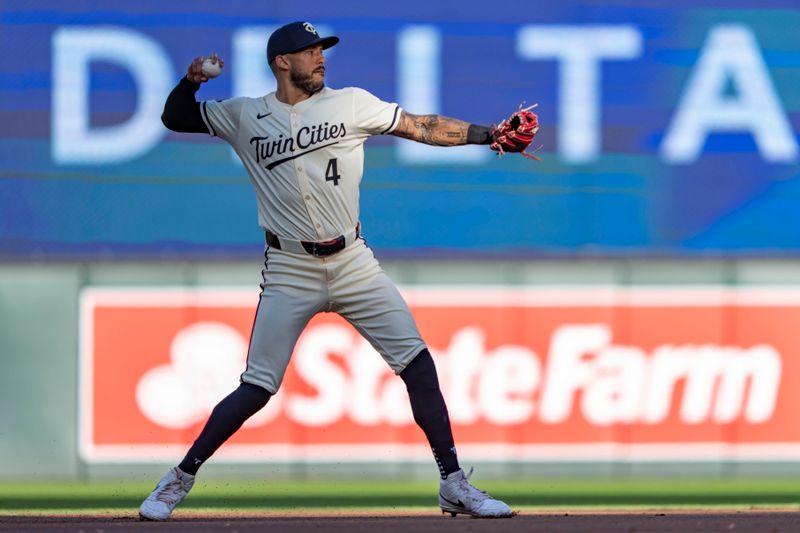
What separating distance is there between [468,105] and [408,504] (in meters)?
1.95

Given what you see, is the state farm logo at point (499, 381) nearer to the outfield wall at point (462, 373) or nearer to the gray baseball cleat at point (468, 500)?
the outfield wall at point (462, 373)

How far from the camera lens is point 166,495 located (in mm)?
5781

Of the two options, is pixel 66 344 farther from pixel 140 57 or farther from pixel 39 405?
pixel 140 57

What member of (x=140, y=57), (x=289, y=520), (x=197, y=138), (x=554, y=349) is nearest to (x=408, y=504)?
(x=554, y=349)

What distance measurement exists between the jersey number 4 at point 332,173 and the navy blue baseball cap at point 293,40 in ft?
1.38

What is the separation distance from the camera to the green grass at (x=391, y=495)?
738 centimetres

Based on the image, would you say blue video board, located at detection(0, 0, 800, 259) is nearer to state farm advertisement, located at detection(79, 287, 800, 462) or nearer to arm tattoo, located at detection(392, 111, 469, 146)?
state farm advertisement, located at detection(79, 287, 800, 462)

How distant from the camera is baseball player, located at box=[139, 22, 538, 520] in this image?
18.7 ft

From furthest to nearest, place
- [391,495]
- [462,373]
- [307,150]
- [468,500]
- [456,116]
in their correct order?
[456,116]
[462,373]
[391,495]
[468,500]
[307,150]

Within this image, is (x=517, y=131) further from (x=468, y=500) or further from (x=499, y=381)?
(x=499, y=381)

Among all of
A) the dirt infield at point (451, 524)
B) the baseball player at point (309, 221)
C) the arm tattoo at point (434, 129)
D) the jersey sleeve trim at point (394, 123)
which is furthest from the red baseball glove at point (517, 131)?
the dirt infield at point (451, 524)

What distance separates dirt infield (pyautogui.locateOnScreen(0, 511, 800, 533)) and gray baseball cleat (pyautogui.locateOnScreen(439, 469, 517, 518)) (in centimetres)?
5

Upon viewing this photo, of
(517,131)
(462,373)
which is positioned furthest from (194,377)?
(517,131)

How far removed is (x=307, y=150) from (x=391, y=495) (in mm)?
2351
